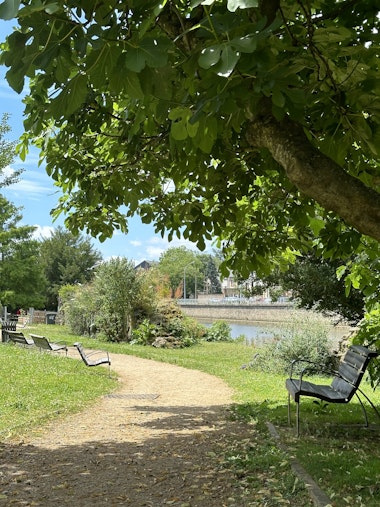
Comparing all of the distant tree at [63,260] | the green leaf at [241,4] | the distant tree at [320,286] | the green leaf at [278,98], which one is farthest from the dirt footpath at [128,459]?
the distant tree at [63,260]

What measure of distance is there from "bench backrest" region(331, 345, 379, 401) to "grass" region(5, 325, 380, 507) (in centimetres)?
55

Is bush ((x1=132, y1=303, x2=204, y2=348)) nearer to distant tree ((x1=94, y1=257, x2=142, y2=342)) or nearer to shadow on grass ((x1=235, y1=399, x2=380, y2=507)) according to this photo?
distant tree ((x1=94, y1=257, x2=142, y2=342))

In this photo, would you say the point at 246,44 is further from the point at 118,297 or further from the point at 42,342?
the point at 118,297

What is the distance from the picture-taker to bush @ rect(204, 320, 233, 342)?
86.4 ft

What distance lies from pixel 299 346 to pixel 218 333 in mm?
12399

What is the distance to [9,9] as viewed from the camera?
1.39 meters

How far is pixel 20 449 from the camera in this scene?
6.09 meters

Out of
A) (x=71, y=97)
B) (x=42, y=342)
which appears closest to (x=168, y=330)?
(x=42, y=342)

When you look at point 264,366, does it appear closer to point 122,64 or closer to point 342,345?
point 342,345

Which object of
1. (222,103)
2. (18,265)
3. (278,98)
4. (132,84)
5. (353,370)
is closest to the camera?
(132,84)

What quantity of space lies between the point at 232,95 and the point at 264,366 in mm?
13216

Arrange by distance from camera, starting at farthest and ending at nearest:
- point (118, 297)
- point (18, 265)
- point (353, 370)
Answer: point (18, 265) < point (118, 297) < point (353, 370)

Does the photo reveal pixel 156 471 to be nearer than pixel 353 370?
Yes

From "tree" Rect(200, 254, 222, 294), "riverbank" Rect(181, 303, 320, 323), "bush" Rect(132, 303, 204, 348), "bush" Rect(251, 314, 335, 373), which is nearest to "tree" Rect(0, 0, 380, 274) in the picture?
"bush" Rect(251, 314, 335, 373)
